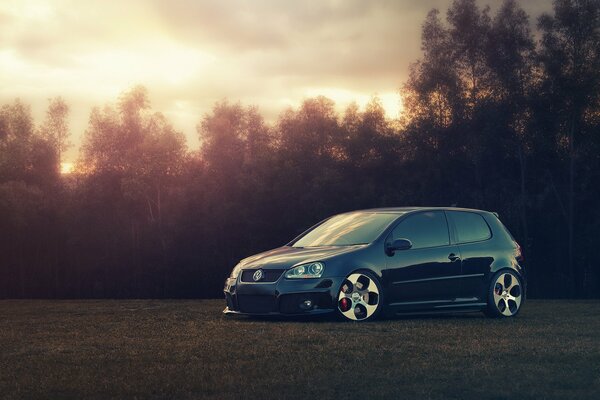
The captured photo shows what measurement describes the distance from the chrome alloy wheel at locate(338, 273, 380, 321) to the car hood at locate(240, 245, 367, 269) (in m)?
0.44

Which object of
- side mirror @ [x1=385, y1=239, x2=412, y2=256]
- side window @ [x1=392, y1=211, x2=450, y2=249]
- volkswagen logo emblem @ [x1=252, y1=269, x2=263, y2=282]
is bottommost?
volkswagen logo emblem @ [x1=252, y1=269, x2=263, y2=282]

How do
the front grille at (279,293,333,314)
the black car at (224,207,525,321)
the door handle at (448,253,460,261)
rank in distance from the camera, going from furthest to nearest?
the door handle at (448,253,460,261) → the black car at (224,207,525,321) → the front grille at (279,293,333,314)

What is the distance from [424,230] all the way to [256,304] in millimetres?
2717

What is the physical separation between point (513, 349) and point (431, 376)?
2.18 metres

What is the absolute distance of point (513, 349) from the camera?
9664 millimetres

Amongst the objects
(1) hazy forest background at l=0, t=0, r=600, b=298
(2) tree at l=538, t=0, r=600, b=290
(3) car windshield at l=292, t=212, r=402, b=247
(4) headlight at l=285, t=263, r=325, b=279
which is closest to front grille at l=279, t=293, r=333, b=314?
(4) headlight at l=285, t=263, r=325, b=279

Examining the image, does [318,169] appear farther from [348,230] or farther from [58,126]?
[348,230]

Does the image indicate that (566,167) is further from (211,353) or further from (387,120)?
(211,353)

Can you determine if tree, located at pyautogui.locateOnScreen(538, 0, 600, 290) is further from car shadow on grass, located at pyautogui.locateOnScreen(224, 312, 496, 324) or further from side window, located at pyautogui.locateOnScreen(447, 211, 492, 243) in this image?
car shadow on grass, located at pyautogui.locateOnScreen(224, 312, 496, 324)

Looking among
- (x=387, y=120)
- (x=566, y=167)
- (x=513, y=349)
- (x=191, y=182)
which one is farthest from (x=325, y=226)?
(x=191, y=182)

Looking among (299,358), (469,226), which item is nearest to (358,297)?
(469,226)

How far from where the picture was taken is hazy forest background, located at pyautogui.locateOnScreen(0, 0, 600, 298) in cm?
4666

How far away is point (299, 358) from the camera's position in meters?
8.88

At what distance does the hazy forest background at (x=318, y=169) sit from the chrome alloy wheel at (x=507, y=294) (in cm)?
3033
